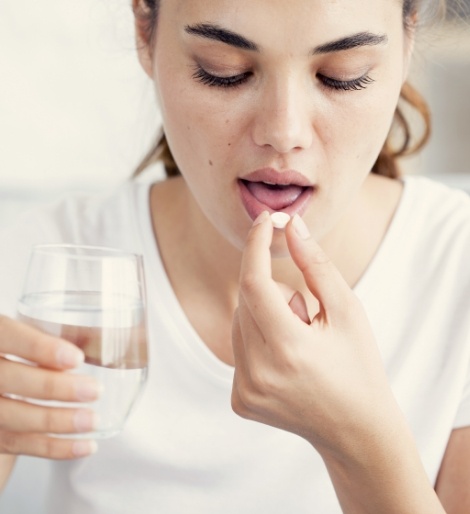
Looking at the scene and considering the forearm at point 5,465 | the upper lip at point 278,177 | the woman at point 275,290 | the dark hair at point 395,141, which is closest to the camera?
the woman at point 275,290

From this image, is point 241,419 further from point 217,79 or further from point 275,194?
point 217,79

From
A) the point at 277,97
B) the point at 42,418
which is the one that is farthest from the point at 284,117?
the point at 42,418

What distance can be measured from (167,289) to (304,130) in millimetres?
452

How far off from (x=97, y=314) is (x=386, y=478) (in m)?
0.39

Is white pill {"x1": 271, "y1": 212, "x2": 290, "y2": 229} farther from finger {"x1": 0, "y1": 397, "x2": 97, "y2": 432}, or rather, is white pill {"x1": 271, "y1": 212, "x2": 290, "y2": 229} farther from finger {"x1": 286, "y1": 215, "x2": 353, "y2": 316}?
finger {"x1": 0, "y1": 397, "x2": 97, "y2": 432}

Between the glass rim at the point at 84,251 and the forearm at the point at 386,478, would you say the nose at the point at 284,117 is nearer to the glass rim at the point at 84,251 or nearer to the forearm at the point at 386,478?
the glass rim at the point at 84,251

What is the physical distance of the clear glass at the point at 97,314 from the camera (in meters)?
0.87

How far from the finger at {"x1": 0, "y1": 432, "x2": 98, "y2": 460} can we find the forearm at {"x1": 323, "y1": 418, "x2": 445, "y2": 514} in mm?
295

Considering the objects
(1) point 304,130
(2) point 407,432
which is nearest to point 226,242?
(1) point 304,130

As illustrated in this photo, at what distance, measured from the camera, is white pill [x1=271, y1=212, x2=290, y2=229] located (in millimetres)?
1107

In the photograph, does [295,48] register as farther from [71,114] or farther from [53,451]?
[71,114]

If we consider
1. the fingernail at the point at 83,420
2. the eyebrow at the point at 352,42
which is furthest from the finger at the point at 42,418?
the eyebrow at the point at 352,42

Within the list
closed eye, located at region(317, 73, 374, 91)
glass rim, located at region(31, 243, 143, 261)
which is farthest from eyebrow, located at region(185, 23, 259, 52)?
glass rim, located at region(31, 243, 143, 261)

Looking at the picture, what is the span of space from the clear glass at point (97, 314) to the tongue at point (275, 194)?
0.28m
